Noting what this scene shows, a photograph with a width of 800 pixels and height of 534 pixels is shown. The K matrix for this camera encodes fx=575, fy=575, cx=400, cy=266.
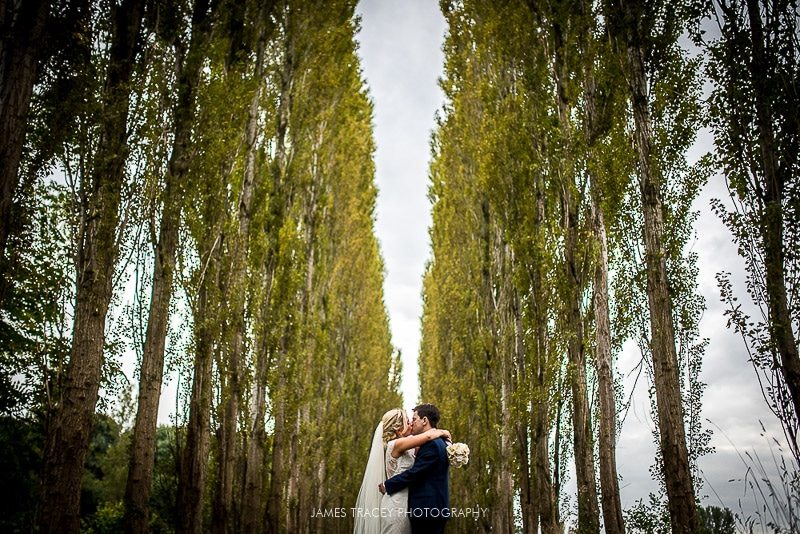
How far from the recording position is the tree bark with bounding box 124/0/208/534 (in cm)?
710

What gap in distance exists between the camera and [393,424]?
4824 mm

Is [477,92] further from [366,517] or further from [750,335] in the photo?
[366,517]

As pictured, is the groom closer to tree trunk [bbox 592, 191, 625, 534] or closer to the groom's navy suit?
the groom's navy suit

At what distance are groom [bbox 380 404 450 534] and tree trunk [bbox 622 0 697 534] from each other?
2701 millimetres

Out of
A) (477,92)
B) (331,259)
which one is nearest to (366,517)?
(477,92)

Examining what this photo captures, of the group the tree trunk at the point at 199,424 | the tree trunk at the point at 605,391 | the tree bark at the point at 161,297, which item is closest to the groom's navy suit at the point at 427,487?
the tree trunk at the point at 605,391

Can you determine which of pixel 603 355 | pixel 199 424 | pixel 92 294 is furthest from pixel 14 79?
pixel 603 355

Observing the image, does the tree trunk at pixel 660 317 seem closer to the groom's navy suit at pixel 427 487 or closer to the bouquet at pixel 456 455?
the bouquet at pixel 456 455

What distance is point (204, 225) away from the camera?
28.7ft

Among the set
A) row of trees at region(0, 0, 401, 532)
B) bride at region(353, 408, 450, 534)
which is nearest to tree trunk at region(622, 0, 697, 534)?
bride at region(353, 408, 450, 534)

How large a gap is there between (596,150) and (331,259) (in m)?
10.0

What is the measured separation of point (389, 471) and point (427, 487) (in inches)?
17.8

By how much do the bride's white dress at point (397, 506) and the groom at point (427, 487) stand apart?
0.07 metres

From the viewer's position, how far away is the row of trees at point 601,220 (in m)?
5.24
